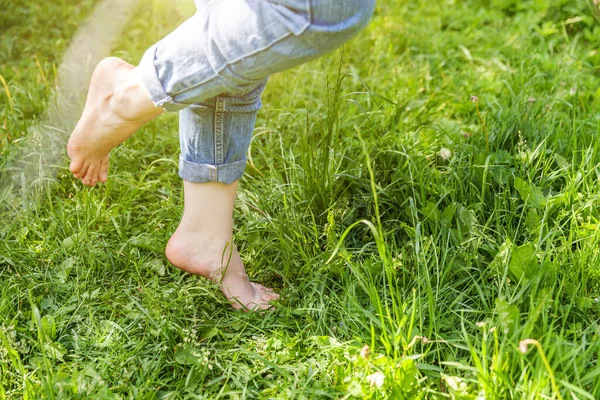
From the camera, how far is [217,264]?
5.39ft

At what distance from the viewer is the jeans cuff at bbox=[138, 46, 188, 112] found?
127 cm

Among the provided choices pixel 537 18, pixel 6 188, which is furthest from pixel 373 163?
pixel 537 18

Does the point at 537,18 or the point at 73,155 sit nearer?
the point at 73,155

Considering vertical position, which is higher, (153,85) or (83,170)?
(153,85)

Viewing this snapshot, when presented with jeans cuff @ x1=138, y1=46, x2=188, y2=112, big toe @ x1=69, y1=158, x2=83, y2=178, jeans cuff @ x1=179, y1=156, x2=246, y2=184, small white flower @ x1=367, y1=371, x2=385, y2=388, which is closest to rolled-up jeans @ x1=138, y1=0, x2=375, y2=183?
jeans cuff @ x1=138, y1=46, x2=188, y2=112

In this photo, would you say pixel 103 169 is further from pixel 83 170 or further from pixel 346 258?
pixel 346 258

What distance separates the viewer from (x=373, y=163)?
1.93m

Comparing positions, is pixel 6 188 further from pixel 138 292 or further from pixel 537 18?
pixel 537 18

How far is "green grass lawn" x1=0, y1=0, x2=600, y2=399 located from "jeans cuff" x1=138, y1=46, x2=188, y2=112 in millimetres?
408

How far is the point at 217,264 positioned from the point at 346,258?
0.35 metres

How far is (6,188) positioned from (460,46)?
2.02 m

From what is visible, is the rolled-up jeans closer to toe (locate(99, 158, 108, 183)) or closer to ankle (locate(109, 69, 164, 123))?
ankle (locate(109, 69, 164, 123))

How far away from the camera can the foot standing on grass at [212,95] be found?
3.78 feet

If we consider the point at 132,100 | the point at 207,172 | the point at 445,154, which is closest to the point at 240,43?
the point at 132,100
